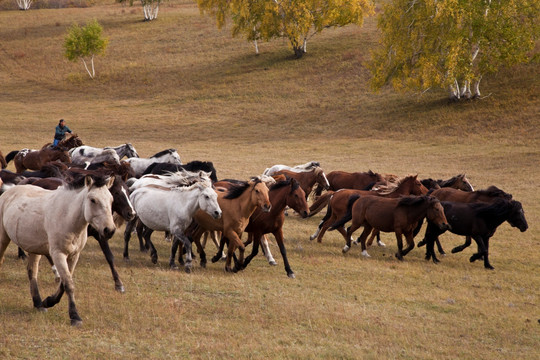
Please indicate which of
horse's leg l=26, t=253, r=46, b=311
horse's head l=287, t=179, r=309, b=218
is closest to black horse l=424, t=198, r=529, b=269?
horse's head l=287, t=179, r=309, b=218

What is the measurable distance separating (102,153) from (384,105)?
29230 millimetres

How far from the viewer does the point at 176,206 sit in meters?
11.4

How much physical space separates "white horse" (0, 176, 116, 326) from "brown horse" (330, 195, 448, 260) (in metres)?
Result: 7.30

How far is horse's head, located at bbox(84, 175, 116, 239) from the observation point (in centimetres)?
732

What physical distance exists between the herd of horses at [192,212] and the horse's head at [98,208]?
→ 0.01 metres

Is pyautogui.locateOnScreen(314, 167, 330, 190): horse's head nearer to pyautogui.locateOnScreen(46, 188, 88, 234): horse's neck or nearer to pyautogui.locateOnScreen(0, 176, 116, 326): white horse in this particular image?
pyautogui.locateOnScreen(0, 176, 116, 326): white horse

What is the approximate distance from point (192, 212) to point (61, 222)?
3926mm

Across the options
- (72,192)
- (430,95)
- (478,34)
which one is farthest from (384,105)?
(72,192)

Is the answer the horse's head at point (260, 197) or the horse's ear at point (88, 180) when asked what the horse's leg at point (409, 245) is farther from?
the horse's ear at point (88, 180)

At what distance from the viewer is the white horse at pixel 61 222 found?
7.39 m

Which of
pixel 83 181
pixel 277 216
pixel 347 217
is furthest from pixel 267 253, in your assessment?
pixel 83 181

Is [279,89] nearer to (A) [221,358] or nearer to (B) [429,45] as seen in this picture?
(B) [429,45]

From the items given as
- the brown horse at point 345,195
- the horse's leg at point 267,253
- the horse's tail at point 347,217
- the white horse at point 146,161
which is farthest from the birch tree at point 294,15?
the horse's leg at point 267,253

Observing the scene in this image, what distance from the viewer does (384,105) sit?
45.1 metres
